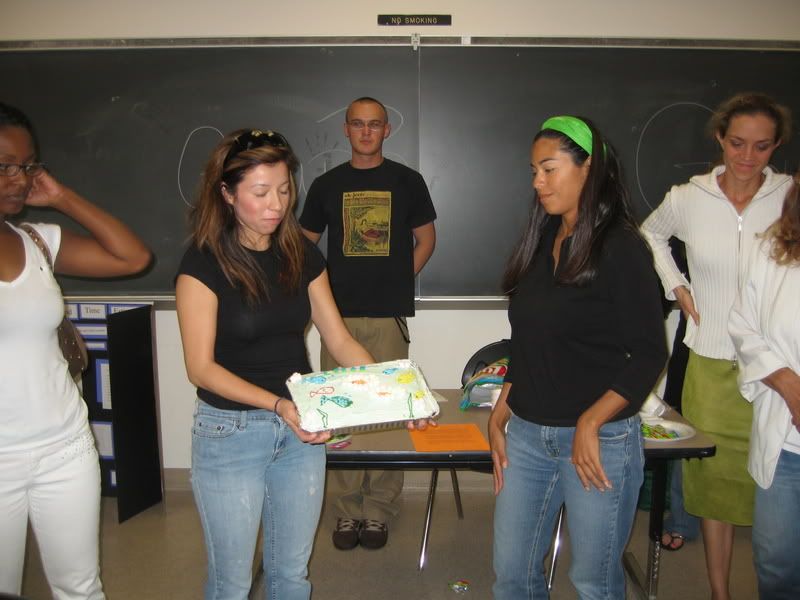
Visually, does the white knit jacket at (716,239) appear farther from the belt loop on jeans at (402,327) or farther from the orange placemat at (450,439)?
the belt loop on jeans at (402,327)

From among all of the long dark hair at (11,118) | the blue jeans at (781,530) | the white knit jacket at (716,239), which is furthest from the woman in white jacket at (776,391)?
the long dark hair at (11,118)

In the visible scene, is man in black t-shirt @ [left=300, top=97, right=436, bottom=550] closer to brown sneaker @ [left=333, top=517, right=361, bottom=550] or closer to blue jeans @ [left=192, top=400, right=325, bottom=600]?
brown sneaker @ [left=333, top=517, right=361, bottom=550]

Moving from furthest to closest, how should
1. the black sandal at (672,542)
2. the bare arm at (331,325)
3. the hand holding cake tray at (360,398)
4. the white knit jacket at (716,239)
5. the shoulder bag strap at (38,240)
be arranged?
the black sandal at (672,542), the white knit jacket at (716,239), the bare arm at (331,325), the shoulder bag strap at (38,240), the hand holding cake tray at (360,398)

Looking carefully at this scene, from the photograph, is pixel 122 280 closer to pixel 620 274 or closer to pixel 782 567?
pixel 620 274

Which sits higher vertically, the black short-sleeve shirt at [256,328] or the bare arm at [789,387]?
the black short-sleeve shirt at [256,328]

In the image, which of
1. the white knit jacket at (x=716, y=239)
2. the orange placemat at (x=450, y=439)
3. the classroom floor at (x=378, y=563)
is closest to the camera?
the orange placemat at (x=450, y=439)

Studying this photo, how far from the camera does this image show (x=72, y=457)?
1.55 metres

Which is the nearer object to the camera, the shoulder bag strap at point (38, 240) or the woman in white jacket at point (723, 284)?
the shoulder bag strap at point (38, 240)

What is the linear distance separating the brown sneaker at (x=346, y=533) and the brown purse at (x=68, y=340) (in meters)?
1.64

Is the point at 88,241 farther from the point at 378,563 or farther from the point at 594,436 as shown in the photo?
the point at 378,563

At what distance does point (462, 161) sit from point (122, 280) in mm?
1900

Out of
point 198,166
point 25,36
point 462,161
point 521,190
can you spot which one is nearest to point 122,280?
point 198,166

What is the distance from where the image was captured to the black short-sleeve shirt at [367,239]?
3.03 m

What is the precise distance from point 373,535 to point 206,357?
1811 mm
